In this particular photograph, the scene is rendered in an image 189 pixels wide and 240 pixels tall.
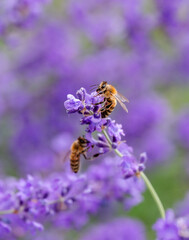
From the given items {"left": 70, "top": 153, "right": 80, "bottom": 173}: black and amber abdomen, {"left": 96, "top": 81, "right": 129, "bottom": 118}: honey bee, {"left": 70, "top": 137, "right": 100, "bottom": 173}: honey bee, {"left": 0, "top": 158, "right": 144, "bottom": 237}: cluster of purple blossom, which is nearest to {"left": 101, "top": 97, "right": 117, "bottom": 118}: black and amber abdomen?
{"left": 96, "top": 81, "right": 129, "bottom": 118}: honey bee

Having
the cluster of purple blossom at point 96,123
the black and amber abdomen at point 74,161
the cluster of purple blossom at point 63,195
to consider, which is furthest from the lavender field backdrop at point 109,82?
the cluster of purple blossom at point 96,123

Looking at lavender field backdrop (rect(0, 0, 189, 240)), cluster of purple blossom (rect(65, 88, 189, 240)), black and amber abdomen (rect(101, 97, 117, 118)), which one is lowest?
cluster of purple blossom (rect(65, 88, 189, 240))

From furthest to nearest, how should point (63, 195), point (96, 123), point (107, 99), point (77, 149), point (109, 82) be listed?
point (109, 82)
point (63, 195)
point (77, 149)
point (107, 99)
point (96, 123)

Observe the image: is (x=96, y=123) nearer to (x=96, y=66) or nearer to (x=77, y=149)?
(x=77, y=149)

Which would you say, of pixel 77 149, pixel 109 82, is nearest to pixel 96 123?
pixel 77 149

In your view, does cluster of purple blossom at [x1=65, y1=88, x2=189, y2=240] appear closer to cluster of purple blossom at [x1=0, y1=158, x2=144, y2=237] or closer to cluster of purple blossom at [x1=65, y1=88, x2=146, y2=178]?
cluster of purple blossom at [x1=65, y1=88, x2=146, y2=178]

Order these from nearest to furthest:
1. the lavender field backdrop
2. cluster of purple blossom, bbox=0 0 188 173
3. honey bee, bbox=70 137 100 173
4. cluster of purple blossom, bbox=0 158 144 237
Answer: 1. honey bee, bbox=70 137 100 173
2. cluster of purple blossom, bbox=0 158 144 237
3. the lavender field backdrop
4. cluster of purple blossom, bbox=0 0 188 173

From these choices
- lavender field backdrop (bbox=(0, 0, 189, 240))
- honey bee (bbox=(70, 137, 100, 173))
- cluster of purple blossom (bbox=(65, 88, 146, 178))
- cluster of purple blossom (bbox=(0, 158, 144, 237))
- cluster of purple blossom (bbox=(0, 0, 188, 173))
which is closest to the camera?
cluster of purple blossom (bbox=(65, 88, 146, 178))

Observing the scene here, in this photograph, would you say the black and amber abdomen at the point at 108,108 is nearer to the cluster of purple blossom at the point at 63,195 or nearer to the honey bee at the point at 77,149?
the honey bee at the point at 77,149

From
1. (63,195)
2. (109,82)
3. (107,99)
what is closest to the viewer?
(107,99)

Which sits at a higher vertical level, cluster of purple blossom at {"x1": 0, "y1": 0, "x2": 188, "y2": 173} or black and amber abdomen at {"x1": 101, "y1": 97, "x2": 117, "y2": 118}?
cluster of purple blossom at {"x1": 0, "y1": 0, "x2": 188, "y2": 173}

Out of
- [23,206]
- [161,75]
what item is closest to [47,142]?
[161,75]

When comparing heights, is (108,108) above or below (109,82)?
below
